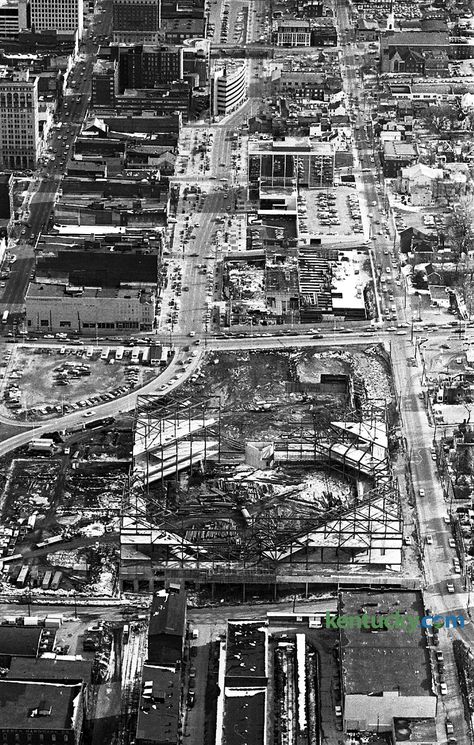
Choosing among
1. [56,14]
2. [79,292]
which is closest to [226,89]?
[56,14]

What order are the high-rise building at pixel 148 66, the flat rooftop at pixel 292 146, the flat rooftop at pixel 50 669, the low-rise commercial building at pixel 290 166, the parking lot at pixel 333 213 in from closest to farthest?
the flat rooftop at pixel 50 669 < the parking lot at pixel 333 213 < the low-rise commercial building at pixel 290 166 < the flat rooftop at pixel 292 146 < the high-rise building at pixel 148 66

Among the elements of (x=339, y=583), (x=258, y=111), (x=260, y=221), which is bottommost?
(x=339, y=583)

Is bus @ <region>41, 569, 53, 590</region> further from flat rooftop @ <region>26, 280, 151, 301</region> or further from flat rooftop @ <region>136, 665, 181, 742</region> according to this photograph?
flat rooftop @ <region>26, 280, 151, 301</region>

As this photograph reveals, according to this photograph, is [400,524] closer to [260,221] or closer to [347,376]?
[347,376]

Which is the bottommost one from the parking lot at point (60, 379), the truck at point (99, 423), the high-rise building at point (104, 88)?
the truck at point (99, 423)

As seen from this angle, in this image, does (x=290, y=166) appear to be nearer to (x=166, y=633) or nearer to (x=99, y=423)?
(x=99, y=423)

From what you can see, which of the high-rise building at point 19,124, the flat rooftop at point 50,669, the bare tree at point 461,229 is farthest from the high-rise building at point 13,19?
the flat rooftop at point 50,669

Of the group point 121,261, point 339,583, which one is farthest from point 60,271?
point 339,583

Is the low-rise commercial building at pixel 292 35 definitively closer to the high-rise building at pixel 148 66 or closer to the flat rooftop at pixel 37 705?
the high-rise building at pixel 148 66
